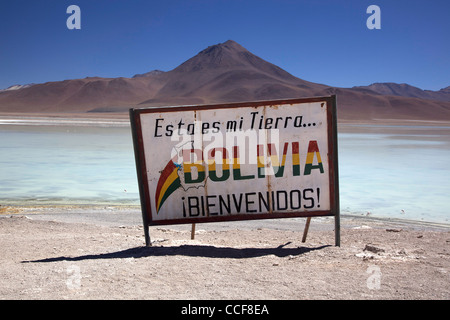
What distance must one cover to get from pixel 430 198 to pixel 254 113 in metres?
6.20

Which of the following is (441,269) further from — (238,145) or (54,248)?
(54,248)

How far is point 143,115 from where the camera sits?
17.0ft

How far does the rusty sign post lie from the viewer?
5.14m

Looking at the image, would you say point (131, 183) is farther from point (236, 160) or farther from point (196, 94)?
point (196, 94)

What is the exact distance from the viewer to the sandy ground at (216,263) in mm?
3600

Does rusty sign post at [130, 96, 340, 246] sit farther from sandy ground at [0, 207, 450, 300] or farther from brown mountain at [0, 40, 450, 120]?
brown mountain at [0, 40, 450, 120]

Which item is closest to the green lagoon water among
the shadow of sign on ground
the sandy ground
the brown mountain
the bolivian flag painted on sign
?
the sandy ground

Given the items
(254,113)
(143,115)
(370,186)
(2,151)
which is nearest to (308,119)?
(254,113)

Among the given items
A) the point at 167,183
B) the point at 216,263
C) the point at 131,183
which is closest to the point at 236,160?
the point at 167,183

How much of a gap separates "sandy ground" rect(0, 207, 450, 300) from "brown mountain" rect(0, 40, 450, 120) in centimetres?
11915

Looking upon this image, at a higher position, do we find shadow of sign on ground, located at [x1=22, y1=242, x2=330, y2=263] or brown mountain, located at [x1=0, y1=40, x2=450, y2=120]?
brown mountain, located at [x1=0, y1=40, x2=450, y2=120]

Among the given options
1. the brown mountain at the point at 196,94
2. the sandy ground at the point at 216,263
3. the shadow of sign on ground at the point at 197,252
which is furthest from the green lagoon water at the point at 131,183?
the brown mountain at the point at 196,94

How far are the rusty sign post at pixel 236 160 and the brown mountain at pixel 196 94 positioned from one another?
393 ft

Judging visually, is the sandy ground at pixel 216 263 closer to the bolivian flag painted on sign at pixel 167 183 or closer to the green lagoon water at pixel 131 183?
the bolivian flag painted on sign at pixel 167 183
